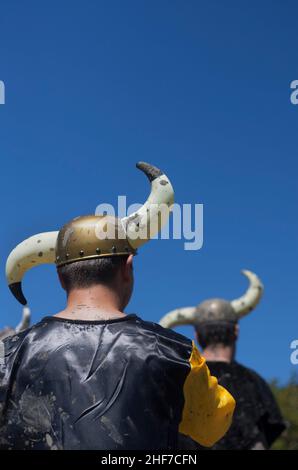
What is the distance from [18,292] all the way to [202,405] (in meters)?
1.35

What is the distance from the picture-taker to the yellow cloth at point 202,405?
398 centimetres

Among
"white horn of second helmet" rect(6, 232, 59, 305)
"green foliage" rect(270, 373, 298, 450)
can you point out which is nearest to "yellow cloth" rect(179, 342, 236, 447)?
"white horn of second helmet" rect(6, 232, 59, 305)

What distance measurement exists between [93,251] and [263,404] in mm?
4431

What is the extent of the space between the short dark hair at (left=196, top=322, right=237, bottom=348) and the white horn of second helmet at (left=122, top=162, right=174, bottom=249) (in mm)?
3944

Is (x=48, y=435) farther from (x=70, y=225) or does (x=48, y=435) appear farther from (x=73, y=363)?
(x=70, y=225)

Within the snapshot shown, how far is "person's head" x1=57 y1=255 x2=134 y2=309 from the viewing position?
4074mm

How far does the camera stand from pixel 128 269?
13.6 feet

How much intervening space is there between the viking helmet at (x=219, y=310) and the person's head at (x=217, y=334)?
6 centimetres

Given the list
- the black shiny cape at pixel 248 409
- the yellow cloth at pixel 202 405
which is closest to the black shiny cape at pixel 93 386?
the yellow cloth at pixel 202 405

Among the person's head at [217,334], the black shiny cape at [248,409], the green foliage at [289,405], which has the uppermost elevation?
the person's head at [217,334]

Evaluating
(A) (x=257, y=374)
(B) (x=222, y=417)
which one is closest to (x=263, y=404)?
(A) (x=257, y=374)

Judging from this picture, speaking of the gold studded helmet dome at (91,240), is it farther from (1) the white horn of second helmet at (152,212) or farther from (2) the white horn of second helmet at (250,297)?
(2) the white horn of second helmet at (250,297)

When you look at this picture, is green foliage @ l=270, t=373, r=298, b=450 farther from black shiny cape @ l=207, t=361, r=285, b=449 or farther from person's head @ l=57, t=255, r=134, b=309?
person's head @ l=57, t=255, r=134, b=309

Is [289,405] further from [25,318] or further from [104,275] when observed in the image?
[104,275]
